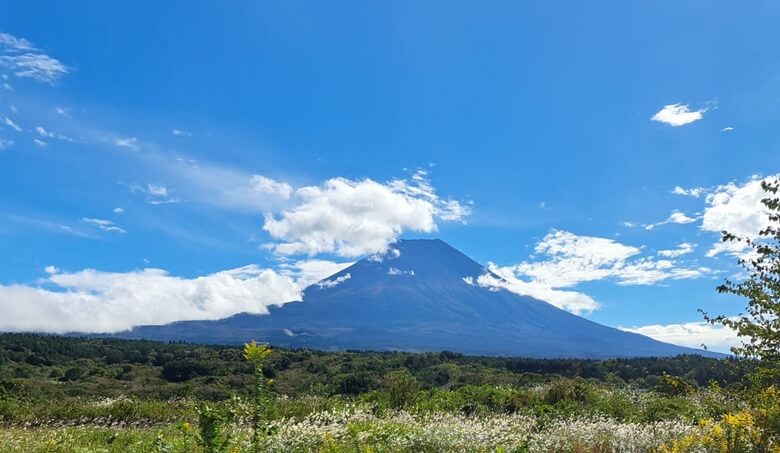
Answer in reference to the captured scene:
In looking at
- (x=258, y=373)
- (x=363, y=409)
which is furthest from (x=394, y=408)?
(x=258, y=373)

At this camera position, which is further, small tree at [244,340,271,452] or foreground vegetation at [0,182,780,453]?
foreground vegetation at [0,182,780,453]

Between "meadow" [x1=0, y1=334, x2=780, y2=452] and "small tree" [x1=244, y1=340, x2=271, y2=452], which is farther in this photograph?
"meadow" [x1=0, y1=334, x2=780, y2=452]

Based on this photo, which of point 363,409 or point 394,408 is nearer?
point 363,409

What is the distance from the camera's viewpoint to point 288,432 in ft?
29.1

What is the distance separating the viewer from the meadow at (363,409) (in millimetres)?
6242

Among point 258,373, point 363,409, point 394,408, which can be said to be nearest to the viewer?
point 258,373

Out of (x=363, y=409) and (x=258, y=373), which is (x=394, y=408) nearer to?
(x=363, y=409)

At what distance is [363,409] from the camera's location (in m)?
14.5

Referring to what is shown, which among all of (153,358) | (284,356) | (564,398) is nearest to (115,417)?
(564,398)

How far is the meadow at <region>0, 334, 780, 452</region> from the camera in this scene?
6242 mm

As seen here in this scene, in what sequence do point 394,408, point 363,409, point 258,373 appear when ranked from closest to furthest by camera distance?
point 258,373
point 363,409
point 394,408

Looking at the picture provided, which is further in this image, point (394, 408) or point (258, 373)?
point (394, 408)

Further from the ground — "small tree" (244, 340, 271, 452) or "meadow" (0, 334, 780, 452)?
"small tree" (244, 340, 271, 452)

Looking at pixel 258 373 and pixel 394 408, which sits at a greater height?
pixel 258 373
